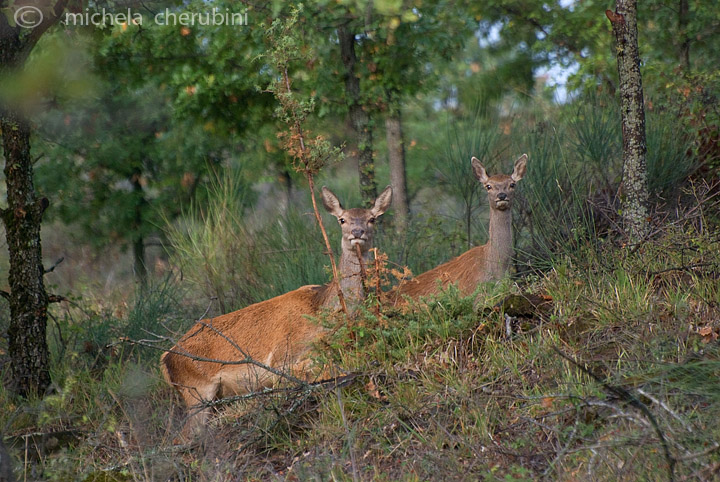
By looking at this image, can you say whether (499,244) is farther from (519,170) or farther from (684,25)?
(684,25)

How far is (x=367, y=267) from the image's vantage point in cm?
702

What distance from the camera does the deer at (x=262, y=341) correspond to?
22.3 feet

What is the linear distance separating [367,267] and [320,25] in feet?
16.5

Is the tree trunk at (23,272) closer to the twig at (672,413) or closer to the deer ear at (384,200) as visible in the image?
the deer ear at (384,200)

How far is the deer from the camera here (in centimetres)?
679

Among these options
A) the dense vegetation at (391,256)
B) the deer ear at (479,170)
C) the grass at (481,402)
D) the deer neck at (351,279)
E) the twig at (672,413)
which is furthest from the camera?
the deer ear at (479,170)

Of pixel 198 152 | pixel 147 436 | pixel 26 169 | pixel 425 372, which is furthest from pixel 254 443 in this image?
pixel 198 152

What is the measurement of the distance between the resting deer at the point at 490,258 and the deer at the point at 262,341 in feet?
2.18

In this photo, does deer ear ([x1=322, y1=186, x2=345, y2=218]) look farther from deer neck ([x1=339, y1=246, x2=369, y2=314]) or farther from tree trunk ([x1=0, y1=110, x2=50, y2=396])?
tree trunk ([x1=0, y1=110, x2=50, y2=396])

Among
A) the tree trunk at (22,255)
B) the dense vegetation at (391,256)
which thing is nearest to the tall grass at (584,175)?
the dense vegetation at (391,256)

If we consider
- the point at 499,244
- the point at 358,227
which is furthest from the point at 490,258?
the point at 358,227

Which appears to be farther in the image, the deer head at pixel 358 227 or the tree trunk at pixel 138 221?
the tree trunk at pixel 138 221

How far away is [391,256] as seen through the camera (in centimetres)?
1005
